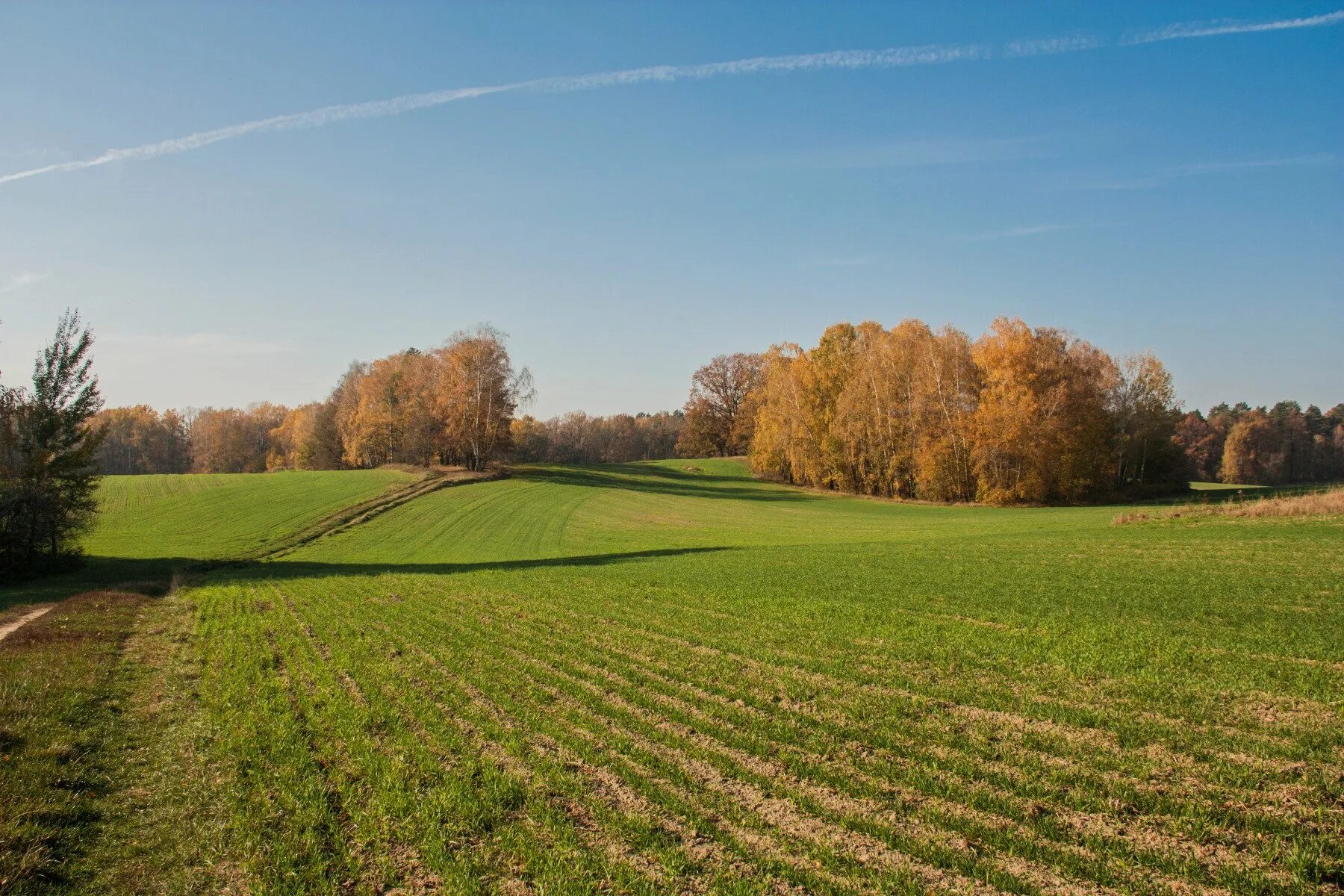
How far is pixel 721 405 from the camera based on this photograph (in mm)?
114750

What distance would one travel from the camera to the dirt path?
17569 mm

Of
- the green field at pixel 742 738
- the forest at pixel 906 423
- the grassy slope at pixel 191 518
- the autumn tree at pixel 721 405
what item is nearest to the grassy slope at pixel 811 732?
the green field at pixel 742 738

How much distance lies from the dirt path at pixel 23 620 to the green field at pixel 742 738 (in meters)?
1.33

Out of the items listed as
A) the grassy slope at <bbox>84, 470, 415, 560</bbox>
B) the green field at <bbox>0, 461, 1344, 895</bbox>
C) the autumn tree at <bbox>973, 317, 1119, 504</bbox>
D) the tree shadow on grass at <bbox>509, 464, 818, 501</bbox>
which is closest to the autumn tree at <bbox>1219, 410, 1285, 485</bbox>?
the autumn tree at <bbox>973, 317, 1119, 504</bbox>

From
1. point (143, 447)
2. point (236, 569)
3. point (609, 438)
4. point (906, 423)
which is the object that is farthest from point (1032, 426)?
point (143, 447)

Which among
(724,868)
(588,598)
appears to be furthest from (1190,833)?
(588,598)

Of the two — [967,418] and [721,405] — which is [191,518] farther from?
[721,405]

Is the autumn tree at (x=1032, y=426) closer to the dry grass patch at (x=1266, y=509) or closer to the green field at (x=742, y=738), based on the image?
the dry grass patch at (x=1266, y=509)

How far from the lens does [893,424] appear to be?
63.2 meters

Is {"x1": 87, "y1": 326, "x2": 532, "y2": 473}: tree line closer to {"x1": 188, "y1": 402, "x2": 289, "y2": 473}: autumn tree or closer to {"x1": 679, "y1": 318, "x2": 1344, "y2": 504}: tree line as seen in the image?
{"x1": 188, "y1": 402, "x2": 289, "y2": 473}: autumn tree

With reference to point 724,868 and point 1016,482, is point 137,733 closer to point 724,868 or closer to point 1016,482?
point 724,868

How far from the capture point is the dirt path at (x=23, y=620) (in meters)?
17.6

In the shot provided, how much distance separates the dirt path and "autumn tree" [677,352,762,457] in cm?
9241

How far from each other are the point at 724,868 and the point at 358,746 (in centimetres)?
617
